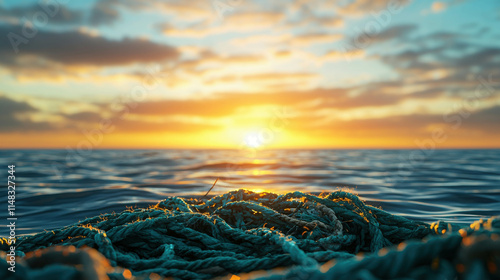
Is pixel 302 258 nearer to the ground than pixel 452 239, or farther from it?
nearer to the ground

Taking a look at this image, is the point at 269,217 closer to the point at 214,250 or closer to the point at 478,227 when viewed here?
the point at 214,250

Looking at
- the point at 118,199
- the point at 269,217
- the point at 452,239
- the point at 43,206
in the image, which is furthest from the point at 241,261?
the point at 43,206

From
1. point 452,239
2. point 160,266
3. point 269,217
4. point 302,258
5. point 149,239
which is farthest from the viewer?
point 269,217

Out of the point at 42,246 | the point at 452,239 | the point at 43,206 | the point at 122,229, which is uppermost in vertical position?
the point at 452,239

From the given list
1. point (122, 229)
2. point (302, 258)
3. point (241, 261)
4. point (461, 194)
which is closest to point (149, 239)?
point (122, 229)

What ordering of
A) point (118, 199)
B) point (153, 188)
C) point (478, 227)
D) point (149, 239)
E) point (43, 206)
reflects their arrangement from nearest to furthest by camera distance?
1. point (478, 227)
2. point (149, 239)
3. point (43, 206)
4. point (118, 199)
5. point (153, 188)

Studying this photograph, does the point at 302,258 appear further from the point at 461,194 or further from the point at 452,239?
the point at 461,194

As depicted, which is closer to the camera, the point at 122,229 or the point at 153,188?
the point at 122,229
